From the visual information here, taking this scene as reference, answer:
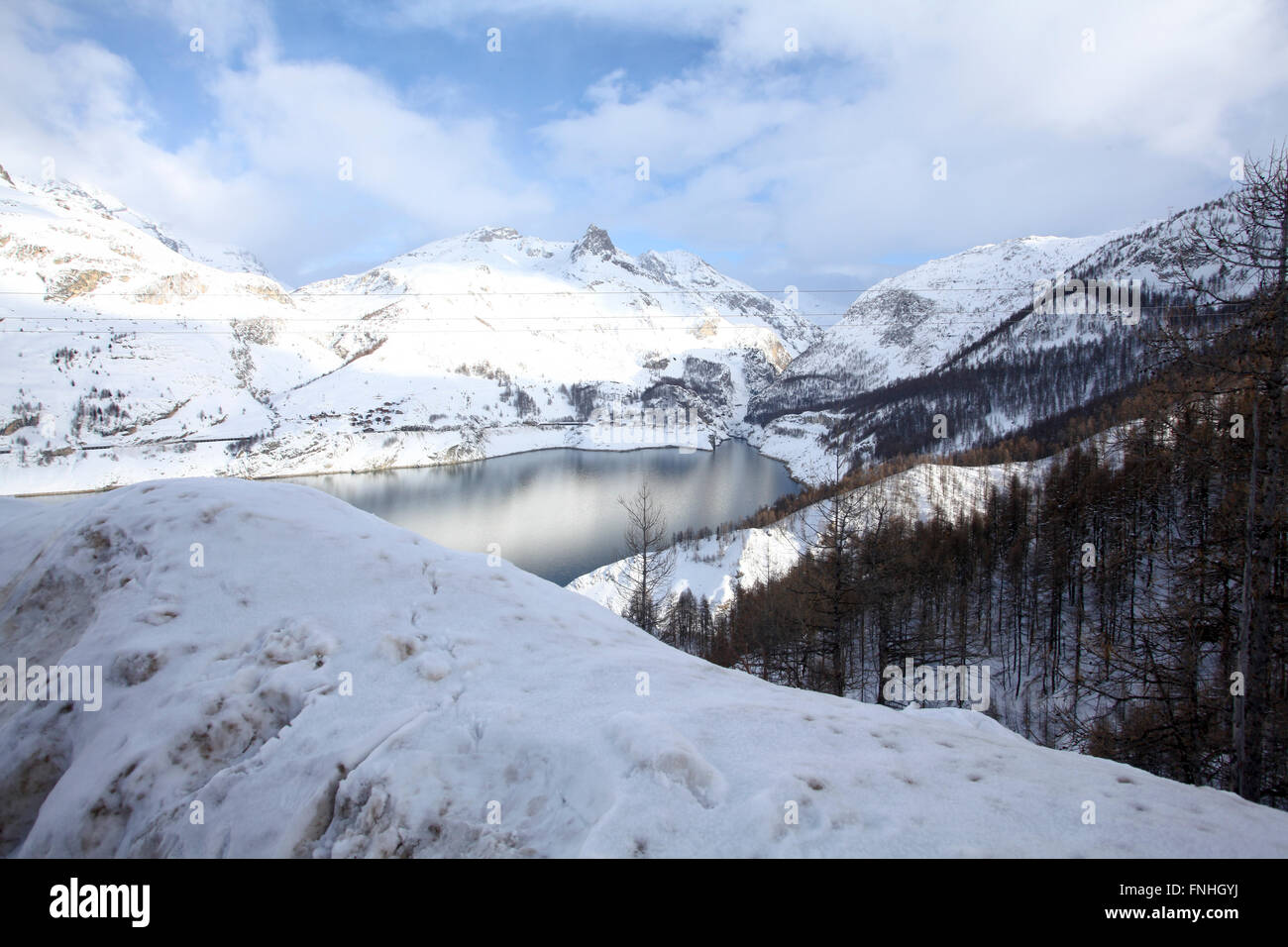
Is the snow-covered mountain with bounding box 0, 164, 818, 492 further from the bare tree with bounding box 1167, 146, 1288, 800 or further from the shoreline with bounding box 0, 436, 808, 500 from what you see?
the bare tree with bounding box 1167, 146, 1288, 800

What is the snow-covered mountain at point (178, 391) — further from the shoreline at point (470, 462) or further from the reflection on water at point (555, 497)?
the reflection on water at point (555, 497)

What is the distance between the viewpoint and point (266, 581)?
17.3ft

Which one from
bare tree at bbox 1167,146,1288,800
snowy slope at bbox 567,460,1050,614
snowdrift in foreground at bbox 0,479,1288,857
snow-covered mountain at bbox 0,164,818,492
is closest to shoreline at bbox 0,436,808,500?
snow-covered mountain at bbox 0,164,818,492

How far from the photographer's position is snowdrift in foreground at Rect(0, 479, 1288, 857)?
2932 millimetres

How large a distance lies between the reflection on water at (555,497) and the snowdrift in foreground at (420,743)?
3899cm

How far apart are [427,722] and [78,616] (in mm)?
4192

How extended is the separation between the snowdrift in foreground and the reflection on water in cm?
3899

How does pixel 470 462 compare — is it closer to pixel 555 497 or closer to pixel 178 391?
pixel 555 497

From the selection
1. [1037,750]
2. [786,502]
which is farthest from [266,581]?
[786,502]

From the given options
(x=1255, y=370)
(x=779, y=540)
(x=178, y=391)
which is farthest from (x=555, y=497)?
(x=178, y=391)

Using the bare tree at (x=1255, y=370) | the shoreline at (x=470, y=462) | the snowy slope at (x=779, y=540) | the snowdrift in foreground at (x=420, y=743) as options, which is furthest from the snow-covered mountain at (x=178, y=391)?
the bare tree at (x=1255, y=370)

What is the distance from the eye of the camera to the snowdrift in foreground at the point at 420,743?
9.62ft

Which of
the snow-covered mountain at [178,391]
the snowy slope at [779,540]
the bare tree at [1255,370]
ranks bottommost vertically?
the snowy slope at [779,540]
